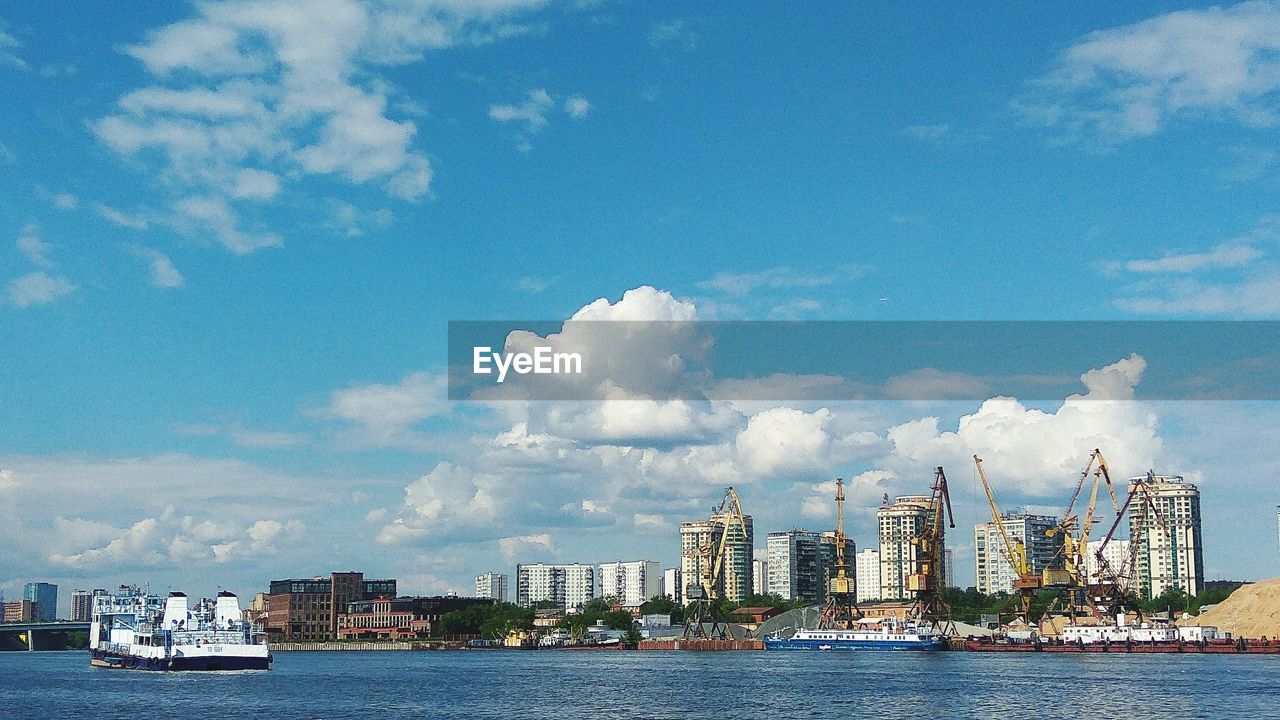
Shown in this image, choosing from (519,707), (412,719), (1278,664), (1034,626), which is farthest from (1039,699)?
(1034,626)

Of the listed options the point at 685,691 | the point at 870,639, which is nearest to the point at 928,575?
the point at 870,639

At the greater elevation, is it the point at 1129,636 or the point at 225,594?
Result: the point at 225,594

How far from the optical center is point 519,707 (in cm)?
6594

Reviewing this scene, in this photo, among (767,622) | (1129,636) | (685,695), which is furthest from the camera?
(767,622)

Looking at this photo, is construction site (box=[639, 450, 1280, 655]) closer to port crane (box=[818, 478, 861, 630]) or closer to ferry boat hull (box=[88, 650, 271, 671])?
port crane (box=[818, 478, 861, 630])

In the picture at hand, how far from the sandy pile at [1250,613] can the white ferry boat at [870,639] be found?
3338 cm

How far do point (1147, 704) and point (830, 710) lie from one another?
54.5 feet

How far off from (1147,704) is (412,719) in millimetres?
36925

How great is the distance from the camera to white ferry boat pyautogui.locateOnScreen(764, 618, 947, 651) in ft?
491

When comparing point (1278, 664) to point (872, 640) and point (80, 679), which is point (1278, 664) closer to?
point (872, 640)

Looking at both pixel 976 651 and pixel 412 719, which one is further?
pixel 976 651

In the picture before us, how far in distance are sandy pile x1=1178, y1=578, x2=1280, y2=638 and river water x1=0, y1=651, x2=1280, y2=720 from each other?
35.9 meters

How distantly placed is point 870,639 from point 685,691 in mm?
82383

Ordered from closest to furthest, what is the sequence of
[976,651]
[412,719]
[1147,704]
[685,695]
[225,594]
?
[412,719]
[1147,704]
[685,695]
[225,594]
[976,651]
